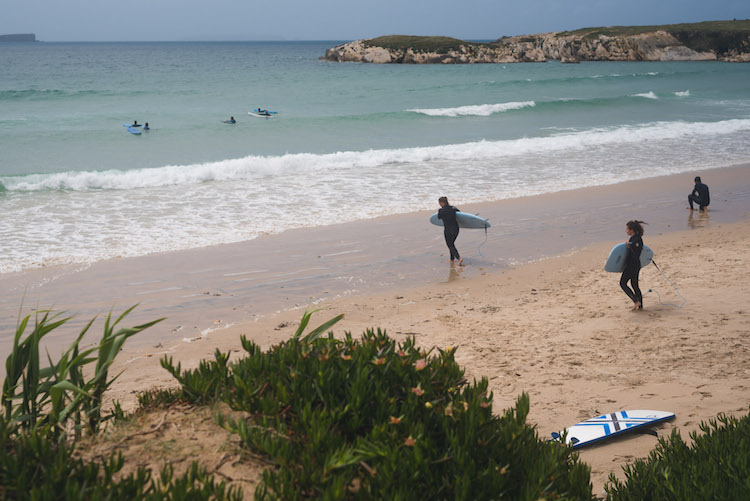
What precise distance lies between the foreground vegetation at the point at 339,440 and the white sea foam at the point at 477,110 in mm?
32223

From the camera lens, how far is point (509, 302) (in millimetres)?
9281

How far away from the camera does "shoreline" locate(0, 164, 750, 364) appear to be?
A: 8883 millimetres

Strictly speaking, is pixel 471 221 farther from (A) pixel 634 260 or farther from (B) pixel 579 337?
(B) pixel 579 337

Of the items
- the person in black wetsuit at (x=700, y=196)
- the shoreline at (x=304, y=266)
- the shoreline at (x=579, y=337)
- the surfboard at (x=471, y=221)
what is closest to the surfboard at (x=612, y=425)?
the shoreline at (x=579, y=337)

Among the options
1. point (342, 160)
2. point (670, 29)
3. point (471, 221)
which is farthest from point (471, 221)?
point (670, 29)

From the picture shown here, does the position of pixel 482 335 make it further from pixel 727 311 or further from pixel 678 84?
pixel 678 84

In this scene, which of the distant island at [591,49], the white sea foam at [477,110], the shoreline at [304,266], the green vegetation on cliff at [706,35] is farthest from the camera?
the green vegetation on cliff at [706,35]

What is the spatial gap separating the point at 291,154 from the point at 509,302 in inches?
581

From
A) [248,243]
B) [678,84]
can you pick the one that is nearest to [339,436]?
[248,243]

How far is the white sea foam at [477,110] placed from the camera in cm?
3509

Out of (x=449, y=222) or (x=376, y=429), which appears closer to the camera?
(x=376, y=429)

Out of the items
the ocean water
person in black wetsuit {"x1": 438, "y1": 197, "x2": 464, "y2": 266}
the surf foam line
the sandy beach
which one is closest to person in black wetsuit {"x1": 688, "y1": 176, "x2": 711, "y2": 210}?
the sandy beach

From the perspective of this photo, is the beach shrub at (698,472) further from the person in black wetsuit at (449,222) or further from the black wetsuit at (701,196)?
the black wetsuit at (701,196)

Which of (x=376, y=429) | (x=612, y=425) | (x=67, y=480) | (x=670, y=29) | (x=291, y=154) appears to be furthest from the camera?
(x=670, y=29)
